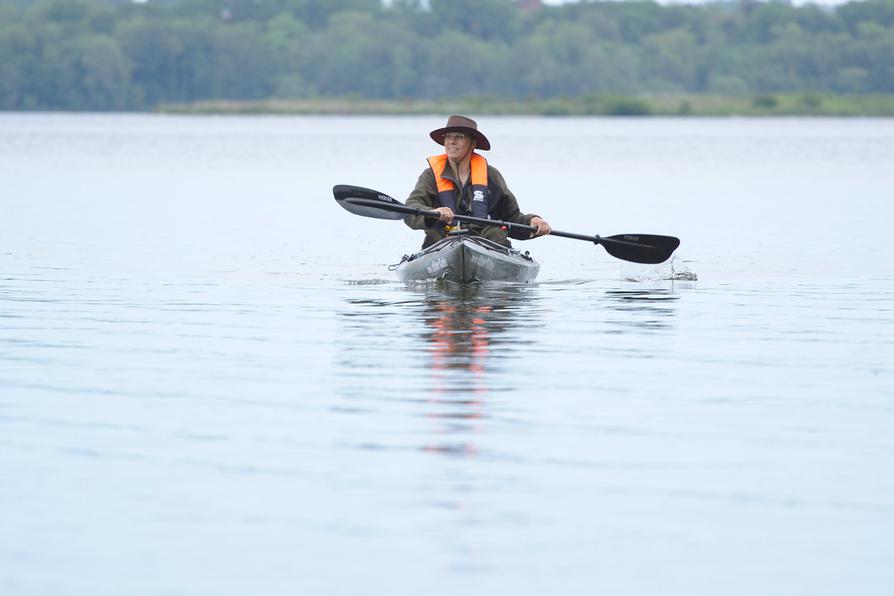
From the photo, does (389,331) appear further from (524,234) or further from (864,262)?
(864,262)

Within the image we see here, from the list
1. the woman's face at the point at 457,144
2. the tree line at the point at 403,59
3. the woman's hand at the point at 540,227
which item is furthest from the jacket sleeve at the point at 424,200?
the tree line at the point at 403,59

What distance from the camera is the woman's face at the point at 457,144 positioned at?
1527 centimetres

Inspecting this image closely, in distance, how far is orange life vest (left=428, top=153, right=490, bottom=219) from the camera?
15461 millimetres

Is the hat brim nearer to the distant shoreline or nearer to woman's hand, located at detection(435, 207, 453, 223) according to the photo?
woman's hand, located at detection(435, 207, 453, 223)

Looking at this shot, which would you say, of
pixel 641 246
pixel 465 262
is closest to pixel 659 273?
pixel 641 246

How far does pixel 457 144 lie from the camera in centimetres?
1525

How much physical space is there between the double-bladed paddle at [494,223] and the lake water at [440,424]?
36cm

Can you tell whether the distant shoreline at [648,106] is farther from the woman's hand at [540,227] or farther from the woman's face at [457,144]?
the woman's face at [457,144]

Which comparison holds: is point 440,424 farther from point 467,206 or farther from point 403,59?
point 403,59

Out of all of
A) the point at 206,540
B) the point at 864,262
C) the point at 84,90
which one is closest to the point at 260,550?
the point at 206,540

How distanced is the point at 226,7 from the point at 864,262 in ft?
538

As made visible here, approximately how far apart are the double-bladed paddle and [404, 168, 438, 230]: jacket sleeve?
94 millimetres

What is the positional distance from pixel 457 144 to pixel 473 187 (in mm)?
442

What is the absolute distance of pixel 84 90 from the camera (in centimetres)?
13750
